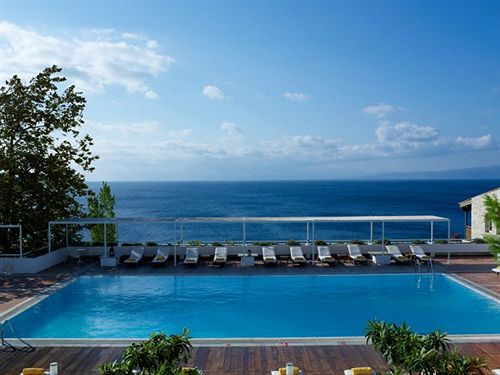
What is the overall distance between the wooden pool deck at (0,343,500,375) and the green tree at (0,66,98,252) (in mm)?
11844

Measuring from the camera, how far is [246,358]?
8938mm

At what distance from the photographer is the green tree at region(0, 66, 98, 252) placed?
64.1 ft

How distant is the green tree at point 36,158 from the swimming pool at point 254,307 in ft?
17.7

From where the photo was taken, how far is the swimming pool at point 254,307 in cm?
1156

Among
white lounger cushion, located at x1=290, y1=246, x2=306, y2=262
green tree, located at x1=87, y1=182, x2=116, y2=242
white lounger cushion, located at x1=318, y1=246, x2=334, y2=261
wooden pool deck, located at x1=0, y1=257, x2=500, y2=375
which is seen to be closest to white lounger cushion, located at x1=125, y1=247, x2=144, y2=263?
green tree, located at x1=87, y1=182, x2=116, y2=242

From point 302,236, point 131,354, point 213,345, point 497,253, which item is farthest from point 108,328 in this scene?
point 302,236

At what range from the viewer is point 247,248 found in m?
19.8

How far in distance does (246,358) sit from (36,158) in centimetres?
1542

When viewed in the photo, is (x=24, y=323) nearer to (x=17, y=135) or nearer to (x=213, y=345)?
(x=213, y=345)

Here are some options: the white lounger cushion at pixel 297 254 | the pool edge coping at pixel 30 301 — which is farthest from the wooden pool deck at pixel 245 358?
the white lounger cushion at pixel 297 254

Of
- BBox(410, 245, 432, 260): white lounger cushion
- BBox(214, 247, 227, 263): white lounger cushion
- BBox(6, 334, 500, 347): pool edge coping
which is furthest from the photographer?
BBox(410, 245, 432, 260): white lounger cushion

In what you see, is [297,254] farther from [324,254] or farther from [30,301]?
[30,301]

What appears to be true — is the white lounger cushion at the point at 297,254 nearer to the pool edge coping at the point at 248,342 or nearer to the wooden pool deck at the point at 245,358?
the pool edge coping at the point at 248,342

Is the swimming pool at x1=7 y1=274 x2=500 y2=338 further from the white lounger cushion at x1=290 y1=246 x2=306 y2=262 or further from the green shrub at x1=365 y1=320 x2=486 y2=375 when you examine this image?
the green shrub at x1=365 y1=320 x2=486 y2=375
